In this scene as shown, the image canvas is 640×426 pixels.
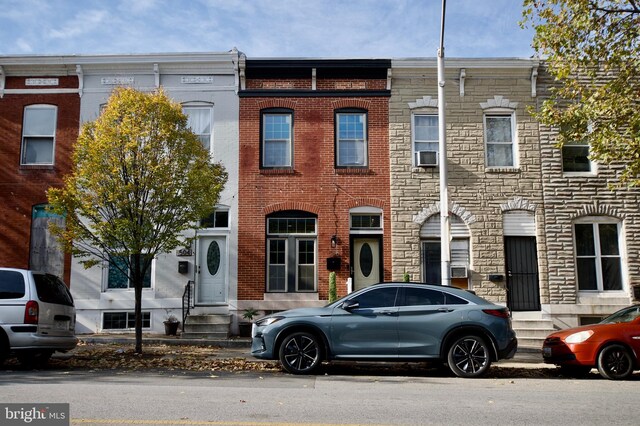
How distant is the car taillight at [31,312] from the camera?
33.5 ft

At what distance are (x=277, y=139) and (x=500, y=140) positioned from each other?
6.65 m

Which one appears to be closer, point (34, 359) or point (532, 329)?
point (34, 359)

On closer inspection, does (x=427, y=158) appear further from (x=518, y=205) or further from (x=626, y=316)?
(x=626, y=316)

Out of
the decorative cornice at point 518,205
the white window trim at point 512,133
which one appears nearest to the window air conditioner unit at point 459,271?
the decorative cornice at point 518,205

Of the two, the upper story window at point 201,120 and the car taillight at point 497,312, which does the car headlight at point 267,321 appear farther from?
the upper story window at point 201,120

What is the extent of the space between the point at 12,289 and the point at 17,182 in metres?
7.67

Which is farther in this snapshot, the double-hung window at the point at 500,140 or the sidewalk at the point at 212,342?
the double-hung window at the point at 500,140

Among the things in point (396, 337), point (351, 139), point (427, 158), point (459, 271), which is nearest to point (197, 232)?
point (351, 139)

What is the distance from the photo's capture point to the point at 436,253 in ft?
55.6

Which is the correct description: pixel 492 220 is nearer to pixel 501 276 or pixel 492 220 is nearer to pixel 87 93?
pixel 501 276

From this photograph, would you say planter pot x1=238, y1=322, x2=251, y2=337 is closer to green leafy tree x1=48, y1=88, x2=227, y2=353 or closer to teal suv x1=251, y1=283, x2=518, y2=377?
green leafy tree x1=48, y1=88, x2=227, y2=353

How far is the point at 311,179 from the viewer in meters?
17.1

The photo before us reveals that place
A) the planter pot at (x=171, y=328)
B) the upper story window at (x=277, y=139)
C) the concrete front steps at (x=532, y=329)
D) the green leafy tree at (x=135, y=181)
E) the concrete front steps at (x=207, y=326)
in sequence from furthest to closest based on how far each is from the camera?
the upper story window at (x=277, y=139) < the planter pot at (x=171, y=328) < the concrete front steps at (x=532, y=329) < the concrete front steps at (x=207, y=326) < the green leafy tree at (x=135, y=181)

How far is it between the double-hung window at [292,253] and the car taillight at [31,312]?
24.2ft
